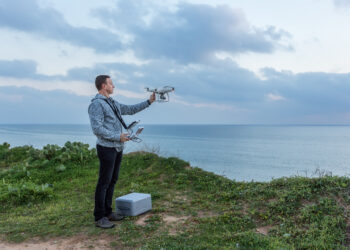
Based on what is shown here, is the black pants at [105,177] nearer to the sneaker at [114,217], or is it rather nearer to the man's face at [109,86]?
the sneaker at [114,217]

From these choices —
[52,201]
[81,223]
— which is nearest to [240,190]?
[81,223]

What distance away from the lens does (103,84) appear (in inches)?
187

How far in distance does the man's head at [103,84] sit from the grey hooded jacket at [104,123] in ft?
0.40

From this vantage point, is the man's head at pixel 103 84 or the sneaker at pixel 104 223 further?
the sneaker at pixel 104 223

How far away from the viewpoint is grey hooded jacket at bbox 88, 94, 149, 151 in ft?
14.8

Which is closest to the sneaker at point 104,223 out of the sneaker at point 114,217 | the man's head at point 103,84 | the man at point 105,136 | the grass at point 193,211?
the man at point 105,136

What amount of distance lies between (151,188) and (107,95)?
10.9 ft

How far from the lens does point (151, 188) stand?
7430 mm

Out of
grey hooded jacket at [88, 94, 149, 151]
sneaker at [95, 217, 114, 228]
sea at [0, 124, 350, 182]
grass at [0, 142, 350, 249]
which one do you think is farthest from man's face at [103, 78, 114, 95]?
sea at [0, 124, 350, 182]

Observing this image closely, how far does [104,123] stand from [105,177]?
0.87m

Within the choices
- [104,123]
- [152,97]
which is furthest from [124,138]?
[152,97]

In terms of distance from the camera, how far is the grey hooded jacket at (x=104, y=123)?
4.52 meters

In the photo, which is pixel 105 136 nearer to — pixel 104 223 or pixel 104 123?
pixel 104 123

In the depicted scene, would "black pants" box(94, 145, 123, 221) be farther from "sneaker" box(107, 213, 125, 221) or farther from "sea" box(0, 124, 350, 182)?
"sea" box(0, 124, 350, 182)
